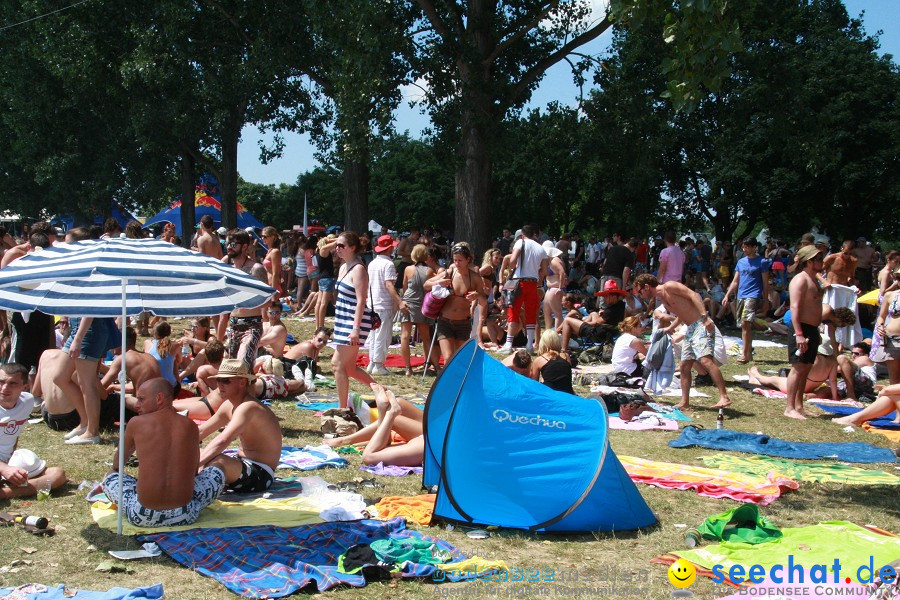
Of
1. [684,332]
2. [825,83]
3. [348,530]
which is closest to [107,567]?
[348,530]

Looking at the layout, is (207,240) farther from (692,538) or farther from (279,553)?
(692,538)

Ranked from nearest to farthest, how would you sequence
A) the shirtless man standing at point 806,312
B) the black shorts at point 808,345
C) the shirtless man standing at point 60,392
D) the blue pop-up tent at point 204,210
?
the shirtless man standing at point 60,392, the shirtless man standing at point 806,312, the black shorts at point 808,345, the blue pop-up tent at point 204,210

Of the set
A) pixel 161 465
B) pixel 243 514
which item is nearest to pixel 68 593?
pixel 161 465

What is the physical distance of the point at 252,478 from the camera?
6133 mm

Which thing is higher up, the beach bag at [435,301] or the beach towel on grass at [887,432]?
the beach bag at [435,301]

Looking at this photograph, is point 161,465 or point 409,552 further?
point 161,465

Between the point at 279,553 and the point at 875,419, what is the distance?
7130 millimetres

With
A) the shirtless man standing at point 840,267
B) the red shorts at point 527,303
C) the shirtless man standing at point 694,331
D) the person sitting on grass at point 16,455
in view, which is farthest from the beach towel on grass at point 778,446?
the shirtless man standing at point 840,267

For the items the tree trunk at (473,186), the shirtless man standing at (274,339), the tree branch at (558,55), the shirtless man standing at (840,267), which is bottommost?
the shirtless man standing at (274,339)

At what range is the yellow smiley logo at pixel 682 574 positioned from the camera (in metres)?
4.68

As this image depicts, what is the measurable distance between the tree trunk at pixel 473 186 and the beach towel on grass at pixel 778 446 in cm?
935

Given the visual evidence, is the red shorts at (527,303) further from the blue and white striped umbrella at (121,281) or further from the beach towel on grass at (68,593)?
the beach towel on grass at (68,593)

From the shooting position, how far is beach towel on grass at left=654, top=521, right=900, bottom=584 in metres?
4.79

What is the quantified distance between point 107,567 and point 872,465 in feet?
20.9
